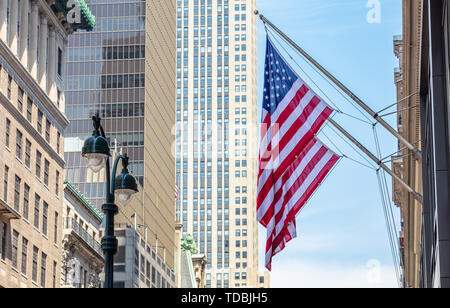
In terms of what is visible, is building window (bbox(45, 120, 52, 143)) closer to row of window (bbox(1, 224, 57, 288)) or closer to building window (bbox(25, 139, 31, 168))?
building window (bbox(25, 139, 31, 168))

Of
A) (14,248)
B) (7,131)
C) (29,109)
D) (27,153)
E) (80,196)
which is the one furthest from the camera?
(80,196)

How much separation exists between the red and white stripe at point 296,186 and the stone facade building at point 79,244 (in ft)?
183

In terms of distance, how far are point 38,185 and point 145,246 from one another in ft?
186

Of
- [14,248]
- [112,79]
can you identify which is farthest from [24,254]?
[112,79]

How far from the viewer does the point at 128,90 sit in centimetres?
15162

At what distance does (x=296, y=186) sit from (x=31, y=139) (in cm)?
4896

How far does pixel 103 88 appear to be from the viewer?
153500 mm

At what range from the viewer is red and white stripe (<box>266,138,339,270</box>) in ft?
80.6

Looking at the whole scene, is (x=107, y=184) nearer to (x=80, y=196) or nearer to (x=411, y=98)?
(x=411, y=98)

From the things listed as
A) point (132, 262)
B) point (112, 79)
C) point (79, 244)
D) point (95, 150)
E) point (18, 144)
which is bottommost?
point (95, 150)

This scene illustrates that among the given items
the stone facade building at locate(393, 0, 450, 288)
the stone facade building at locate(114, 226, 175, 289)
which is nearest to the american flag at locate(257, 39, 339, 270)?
the stone facade building at locate(393, 0, 450, 288)

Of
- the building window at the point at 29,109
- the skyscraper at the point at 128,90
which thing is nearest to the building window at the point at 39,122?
the building window at the point at 29,109
